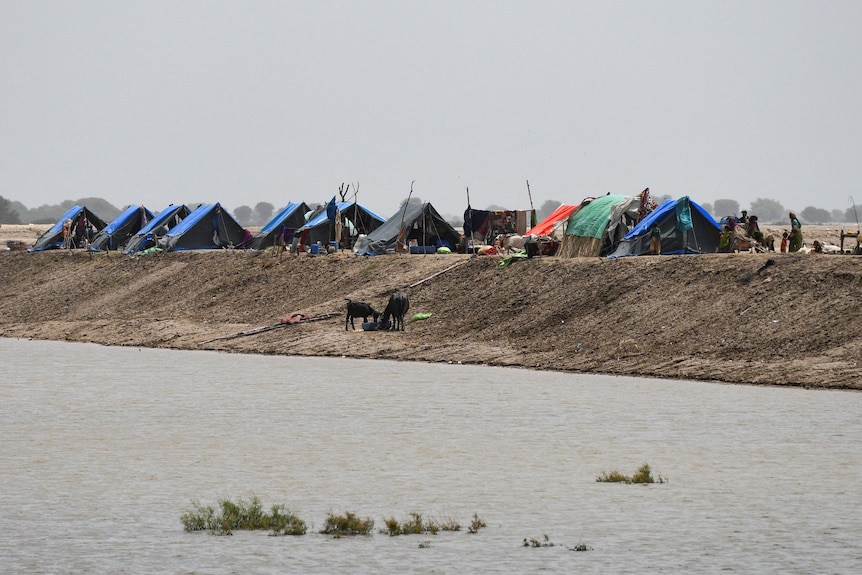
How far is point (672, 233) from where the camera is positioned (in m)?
37.6

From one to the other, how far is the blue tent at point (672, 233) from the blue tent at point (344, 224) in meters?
15.9

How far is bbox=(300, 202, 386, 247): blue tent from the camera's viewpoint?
51281 mm

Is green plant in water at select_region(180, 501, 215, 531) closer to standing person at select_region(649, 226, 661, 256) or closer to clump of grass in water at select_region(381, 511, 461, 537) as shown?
clump of grass in water at select_region(381, 511, 461, 537)

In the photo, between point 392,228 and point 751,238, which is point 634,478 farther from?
point 392,228

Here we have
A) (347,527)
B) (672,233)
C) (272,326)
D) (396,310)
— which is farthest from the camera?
(672,233)

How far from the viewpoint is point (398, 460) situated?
56.7ft

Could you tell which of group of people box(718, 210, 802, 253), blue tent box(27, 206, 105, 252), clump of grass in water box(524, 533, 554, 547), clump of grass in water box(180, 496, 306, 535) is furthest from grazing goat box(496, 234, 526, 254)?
clump of grass in water box(524, 533, 554, 547)

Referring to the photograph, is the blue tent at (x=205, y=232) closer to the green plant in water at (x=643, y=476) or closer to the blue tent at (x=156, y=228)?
the blue tent at (x=156, y=228)

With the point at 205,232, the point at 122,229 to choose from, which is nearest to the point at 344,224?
the point at 205,232

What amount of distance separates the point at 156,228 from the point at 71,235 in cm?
625

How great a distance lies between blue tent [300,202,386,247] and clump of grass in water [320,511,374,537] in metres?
38.2

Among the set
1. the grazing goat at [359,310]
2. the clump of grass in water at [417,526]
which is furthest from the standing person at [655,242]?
the clump of grass in water at [417,526]

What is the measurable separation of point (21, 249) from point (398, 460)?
50.0 metres

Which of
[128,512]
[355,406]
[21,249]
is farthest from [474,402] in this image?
[21,249]
